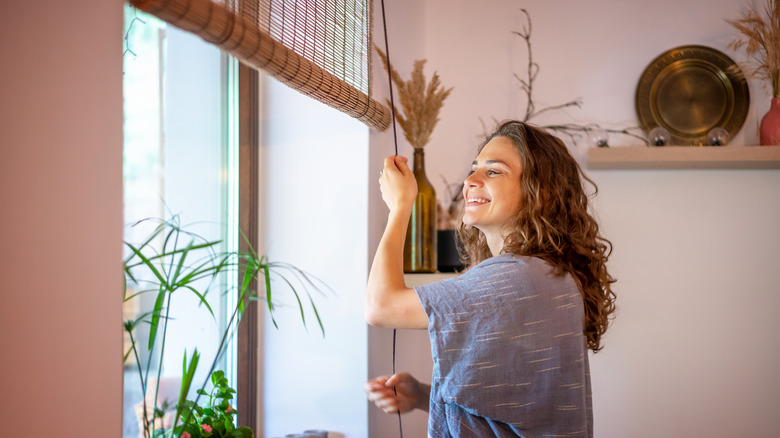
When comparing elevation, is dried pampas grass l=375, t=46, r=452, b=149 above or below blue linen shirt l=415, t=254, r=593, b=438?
above

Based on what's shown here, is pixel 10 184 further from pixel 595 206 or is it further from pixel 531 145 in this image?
pixel 595 206

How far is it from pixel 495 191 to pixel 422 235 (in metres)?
0.81

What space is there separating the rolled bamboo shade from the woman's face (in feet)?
0.97

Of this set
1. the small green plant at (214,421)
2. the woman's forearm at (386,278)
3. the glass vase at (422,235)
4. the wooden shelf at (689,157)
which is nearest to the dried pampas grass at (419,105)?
the glass vase at (422,235)

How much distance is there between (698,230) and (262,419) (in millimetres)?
1635

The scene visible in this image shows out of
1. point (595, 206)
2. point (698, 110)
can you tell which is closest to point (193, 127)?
point (595, 206)

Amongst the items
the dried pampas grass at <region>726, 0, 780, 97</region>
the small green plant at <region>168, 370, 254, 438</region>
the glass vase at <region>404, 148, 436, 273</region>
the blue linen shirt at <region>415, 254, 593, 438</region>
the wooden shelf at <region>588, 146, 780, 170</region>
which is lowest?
the small green plant at <region>168, 370, 254, 438</region>

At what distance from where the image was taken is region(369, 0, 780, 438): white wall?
7.51ft

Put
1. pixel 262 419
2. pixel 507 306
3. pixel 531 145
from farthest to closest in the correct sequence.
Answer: pixel 262 419 < pixel 531 145 < pixel 507 306

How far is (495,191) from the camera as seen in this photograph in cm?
128

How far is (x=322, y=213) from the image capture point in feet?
6.40

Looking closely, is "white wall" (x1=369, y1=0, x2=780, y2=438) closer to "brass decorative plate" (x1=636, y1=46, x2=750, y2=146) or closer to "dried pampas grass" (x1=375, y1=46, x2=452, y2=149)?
"brass decorative plate" (x1=636, y1=46, x2=750, y2=146)

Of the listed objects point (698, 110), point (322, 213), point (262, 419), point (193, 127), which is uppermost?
point (698, 110)

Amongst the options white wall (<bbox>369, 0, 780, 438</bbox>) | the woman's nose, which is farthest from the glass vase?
the woman's nose
